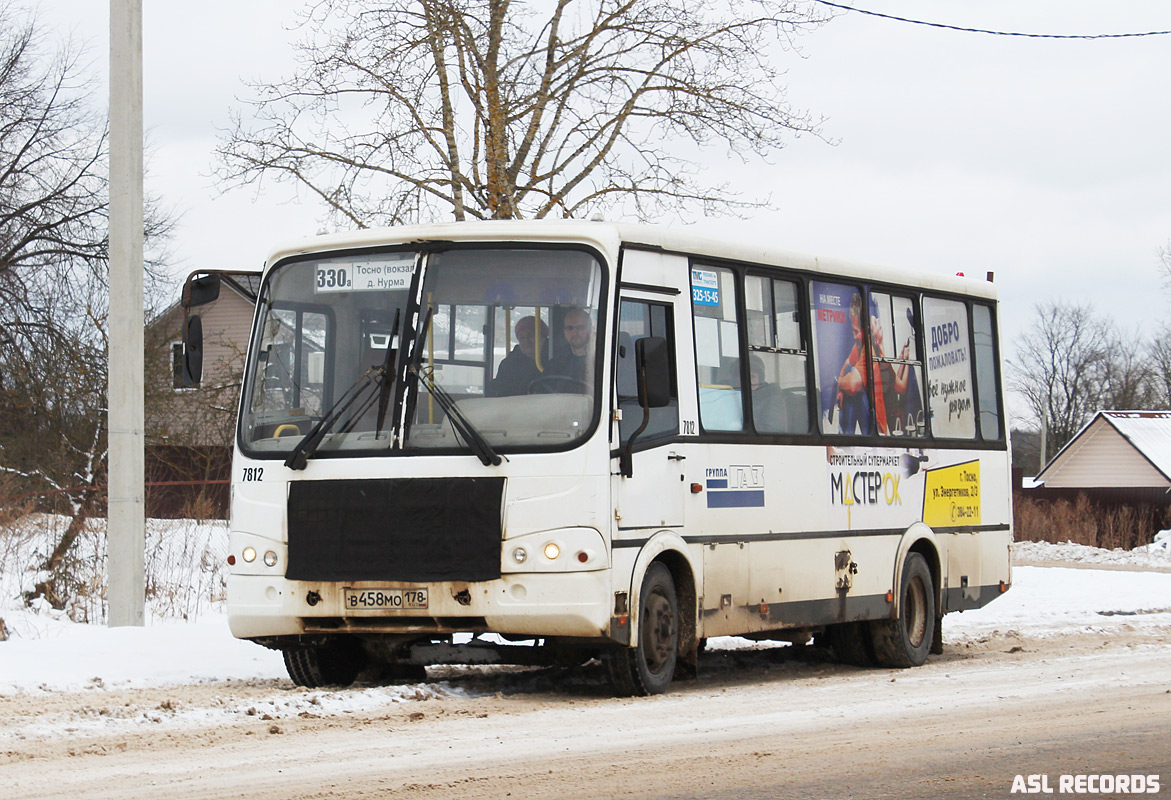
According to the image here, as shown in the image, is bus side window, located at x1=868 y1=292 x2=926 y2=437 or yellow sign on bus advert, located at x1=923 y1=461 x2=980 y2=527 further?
yellow sign on bus advert, located at x1=923 y1=461 x2=980 y2=527

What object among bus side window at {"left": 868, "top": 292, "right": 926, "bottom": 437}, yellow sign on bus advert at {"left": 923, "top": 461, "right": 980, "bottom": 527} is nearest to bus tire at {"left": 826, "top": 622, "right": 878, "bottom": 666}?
yellow sign on bus advert at {"left": 923, "top": 461, "right": 980, "bottom": 527}

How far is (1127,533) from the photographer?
4603cm

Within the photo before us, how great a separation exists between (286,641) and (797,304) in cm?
468

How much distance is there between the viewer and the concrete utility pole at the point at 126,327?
13852mm

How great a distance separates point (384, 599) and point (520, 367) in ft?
5.41

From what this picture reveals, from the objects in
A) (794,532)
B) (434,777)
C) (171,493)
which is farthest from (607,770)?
(171,493)

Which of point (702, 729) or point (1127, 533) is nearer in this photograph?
point (702, 729)

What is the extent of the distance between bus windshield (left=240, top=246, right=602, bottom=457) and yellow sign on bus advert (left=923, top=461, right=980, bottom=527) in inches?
205

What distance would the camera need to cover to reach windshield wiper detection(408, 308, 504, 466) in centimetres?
1000

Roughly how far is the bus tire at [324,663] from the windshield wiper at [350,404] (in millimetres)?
1373

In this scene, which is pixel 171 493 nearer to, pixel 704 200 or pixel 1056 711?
pixel 704 200

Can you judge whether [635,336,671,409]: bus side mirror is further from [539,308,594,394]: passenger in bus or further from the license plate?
the license plate

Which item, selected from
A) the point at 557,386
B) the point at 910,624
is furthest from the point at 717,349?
the point at 910,624

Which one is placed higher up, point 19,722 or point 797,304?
point 797,304
